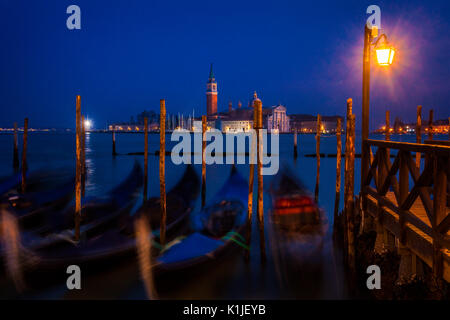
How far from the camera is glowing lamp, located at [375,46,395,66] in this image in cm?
397

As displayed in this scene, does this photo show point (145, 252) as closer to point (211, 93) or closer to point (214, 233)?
point (214, 233)

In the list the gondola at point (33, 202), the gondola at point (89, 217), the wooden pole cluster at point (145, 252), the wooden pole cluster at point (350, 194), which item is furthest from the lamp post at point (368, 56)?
the gondola at point (33, 202)

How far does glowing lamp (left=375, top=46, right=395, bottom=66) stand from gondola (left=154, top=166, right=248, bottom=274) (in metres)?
3.04

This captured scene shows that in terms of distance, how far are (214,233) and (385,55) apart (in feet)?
11.6

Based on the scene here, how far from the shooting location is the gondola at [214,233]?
3.96 meters

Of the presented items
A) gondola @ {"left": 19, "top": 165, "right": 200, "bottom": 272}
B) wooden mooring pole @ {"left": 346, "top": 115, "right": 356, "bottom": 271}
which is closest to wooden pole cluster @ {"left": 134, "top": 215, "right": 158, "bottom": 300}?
gondola @ {"left": 19, "top": 165, "right": 200, "bottom": 272}

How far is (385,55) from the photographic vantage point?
3988 millimetres

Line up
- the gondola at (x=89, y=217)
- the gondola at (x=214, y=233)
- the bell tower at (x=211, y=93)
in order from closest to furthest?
the gondola at (x=214, y=233)
the gondola at (x=89, y=217)
the bell tower at (x=211, y=93)

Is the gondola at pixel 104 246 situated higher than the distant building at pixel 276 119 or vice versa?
the distant building at pixel 276 119

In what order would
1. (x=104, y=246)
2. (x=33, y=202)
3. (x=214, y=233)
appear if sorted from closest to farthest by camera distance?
1. (x=104, y=246)
2. (x=214, y=233)
3. (x=33, y=202)

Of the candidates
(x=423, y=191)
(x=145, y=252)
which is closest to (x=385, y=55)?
(x=423, y=191)

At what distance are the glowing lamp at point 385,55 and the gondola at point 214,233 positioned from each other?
3.04m

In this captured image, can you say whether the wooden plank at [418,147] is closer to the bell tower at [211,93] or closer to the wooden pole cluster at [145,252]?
the wooden pole cluster at [145,252]

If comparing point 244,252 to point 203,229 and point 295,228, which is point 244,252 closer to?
point 203,229
